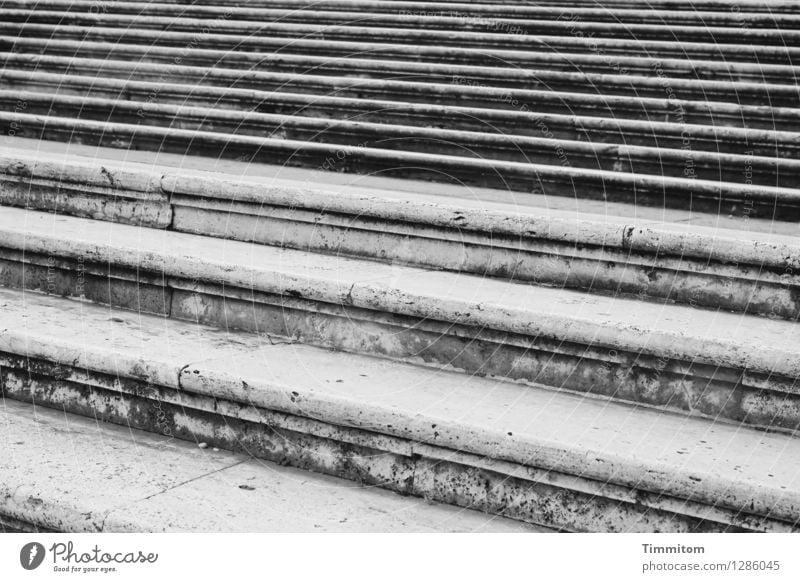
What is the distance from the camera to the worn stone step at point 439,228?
8.86 feet

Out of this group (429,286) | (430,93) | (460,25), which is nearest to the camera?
(429,286)

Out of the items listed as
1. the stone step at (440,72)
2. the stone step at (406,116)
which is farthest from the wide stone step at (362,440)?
the stone step at (440,72)

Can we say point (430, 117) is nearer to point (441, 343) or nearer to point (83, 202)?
point (83, 202)

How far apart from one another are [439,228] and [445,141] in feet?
3.95

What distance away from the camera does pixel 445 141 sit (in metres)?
4.16

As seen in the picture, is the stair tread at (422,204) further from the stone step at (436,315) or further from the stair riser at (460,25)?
the stair riser at (460,25)

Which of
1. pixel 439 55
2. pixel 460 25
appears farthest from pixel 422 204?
pixel 460 25

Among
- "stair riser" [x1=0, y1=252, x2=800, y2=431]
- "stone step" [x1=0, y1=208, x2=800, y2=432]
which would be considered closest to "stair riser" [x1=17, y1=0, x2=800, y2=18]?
"stone step" [x1=0, y1=208, x2=800, y2=432]

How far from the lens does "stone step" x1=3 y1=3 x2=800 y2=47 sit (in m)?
4.65

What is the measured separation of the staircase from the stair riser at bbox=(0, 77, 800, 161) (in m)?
0.01

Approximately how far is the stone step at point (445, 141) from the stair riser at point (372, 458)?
74.5 inches

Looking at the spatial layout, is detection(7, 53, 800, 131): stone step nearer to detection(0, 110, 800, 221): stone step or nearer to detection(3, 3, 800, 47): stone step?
detection(0, 110, 800, 221): stone step

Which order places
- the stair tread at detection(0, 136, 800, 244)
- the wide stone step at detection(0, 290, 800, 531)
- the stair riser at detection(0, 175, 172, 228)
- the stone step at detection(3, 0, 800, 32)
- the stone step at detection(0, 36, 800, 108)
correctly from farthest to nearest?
the stone step at detection(3, 0, 800, 32), the stone step at detection(0, 36, 800, 108), the stair riser at detection(0, 175, 172, 228), the stair tread at detection(0, 136, 800, 244), the wide stone step at detection(0, 290, 800, 531)

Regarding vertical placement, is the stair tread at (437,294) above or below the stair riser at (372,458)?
above
